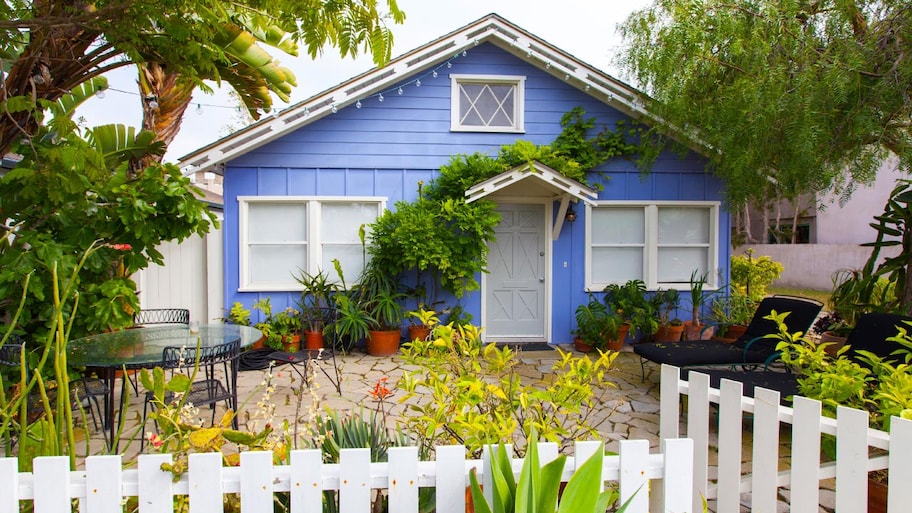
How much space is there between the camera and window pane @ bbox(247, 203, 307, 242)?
775 centimetres

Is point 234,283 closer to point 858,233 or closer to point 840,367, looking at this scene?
point 840,367

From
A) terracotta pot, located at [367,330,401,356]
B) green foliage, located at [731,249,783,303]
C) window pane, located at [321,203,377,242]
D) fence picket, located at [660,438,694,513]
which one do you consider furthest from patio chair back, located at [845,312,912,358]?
window pane, located at [321,203,377,242]

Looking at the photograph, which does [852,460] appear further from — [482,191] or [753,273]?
[753,273]

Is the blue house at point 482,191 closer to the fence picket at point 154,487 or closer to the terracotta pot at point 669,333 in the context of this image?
the terracotta pot at point 669,333

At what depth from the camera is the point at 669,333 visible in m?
7.73

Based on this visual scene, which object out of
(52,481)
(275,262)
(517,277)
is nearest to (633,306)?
(517,277)

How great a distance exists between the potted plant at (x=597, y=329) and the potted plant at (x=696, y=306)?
118 centimetres

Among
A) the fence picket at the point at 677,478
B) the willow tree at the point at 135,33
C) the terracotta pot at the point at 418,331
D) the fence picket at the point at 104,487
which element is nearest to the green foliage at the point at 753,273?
the terracotta pot at the point at 418,331

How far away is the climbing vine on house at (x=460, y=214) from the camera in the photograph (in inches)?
280

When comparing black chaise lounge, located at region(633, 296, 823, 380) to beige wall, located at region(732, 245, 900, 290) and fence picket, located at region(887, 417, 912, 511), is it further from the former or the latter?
beige wall, located at region(732, 245, 900, 290)

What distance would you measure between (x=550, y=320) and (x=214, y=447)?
271 inches

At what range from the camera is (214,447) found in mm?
1681

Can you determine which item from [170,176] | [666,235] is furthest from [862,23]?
[170,176]

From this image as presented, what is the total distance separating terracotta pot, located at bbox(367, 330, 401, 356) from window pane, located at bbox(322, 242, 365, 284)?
1053 millimetres
